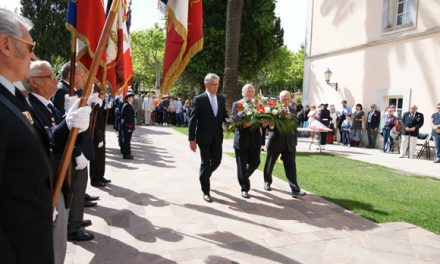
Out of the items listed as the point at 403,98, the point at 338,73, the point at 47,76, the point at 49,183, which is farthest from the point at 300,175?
the point at 338,73

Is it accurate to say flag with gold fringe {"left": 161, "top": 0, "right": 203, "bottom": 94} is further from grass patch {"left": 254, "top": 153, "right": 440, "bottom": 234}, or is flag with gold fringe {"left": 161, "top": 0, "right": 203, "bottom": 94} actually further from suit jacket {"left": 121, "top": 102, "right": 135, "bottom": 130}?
suit jacket {"left": 121, "top": 102, "right": 135, "bottom": 130}

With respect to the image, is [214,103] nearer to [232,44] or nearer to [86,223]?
[86,223]

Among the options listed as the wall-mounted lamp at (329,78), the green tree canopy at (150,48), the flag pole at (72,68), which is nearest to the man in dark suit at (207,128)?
the flag pole at (72,68)

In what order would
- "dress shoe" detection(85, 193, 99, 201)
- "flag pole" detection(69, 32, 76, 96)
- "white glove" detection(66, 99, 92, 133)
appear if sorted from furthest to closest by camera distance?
"dress shoe" detection(85, 193, 99, 201) < "flag pole" detection(69, 32, 76, 96) < "white glove" detection(66, 99, 92, 133)

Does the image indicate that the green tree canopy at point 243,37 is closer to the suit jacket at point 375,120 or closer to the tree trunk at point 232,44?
the tree trunk at point 232,44

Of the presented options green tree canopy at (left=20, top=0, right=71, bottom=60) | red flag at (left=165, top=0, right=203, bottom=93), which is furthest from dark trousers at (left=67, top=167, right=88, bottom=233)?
green tree canopy at (left=20, top=0, right=71, bottom=60)

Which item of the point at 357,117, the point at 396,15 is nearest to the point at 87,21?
the point at 357,117

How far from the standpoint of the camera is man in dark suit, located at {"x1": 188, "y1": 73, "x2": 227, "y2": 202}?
5910 mm

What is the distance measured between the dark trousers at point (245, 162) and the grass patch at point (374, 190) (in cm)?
144

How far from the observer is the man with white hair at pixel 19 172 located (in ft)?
5.60

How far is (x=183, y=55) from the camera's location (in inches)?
206

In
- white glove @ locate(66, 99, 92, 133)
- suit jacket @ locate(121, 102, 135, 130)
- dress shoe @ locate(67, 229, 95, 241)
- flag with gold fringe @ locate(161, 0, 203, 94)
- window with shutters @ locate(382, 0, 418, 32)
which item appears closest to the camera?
white glove @ locate(66, 99, 92, 133)

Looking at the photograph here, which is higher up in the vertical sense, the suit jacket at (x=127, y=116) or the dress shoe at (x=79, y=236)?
the suit jacket at (x=127, y=116)

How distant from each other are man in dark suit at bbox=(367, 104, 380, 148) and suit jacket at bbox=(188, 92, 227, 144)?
11715 millimetres
